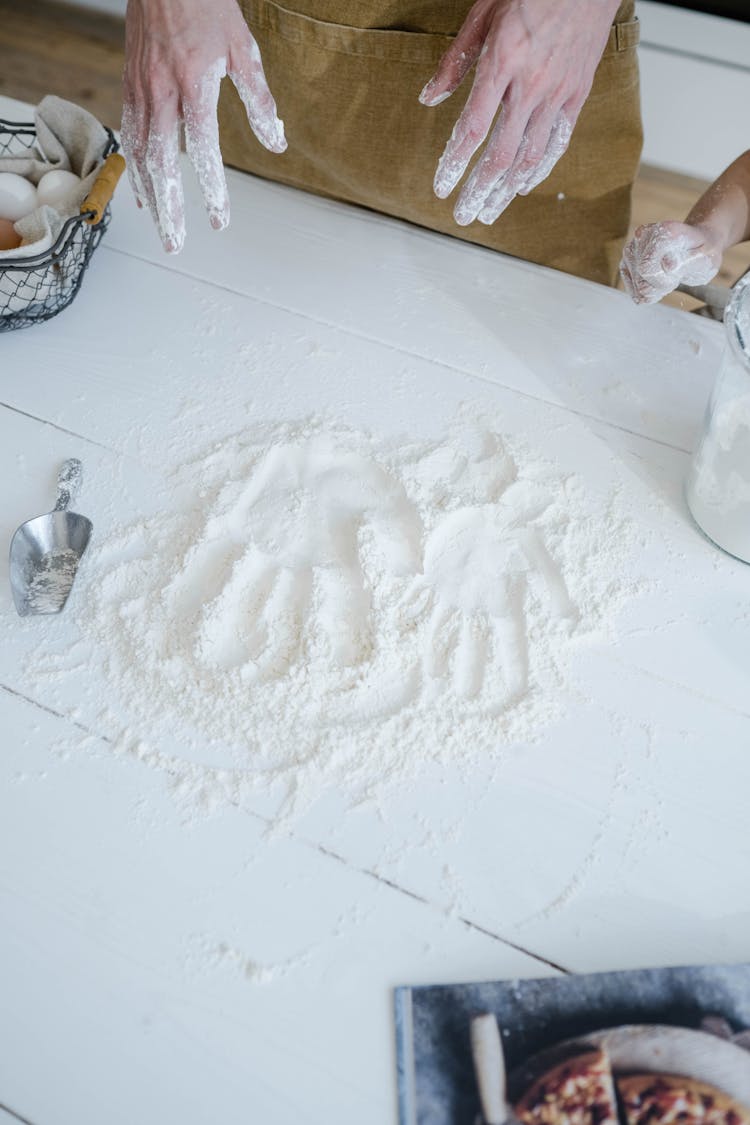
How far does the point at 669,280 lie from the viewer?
874mm

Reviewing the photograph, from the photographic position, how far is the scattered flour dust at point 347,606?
0.70m

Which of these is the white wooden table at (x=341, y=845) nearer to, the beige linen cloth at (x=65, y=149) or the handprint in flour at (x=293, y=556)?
the handprint in flour at (x=293, y=556)

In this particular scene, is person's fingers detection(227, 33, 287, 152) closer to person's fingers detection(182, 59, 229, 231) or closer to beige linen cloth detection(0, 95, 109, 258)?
person's fingers detection(182, 59, 229, 231)

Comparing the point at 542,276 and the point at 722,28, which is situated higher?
the point at 722,28

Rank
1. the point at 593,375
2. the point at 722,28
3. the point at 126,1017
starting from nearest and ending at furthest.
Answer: the point at 126,1017 < the point at 593,375 < the point at 722,28

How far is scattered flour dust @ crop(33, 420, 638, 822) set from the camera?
2.31 feet

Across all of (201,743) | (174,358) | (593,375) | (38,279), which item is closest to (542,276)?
(593,375)

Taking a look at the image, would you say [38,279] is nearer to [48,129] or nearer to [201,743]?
[48,129]

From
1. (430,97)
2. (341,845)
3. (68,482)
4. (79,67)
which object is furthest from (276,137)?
(79,67)

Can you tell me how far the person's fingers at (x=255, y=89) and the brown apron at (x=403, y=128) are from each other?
0.23 metres

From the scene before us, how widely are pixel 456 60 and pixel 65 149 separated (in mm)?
441

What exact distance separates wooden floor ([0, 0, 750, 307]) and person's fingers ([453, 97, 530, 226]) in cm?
137

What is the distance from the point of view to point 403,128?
3.66 ft

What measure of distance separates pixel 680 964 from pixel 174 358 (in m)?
0.70
